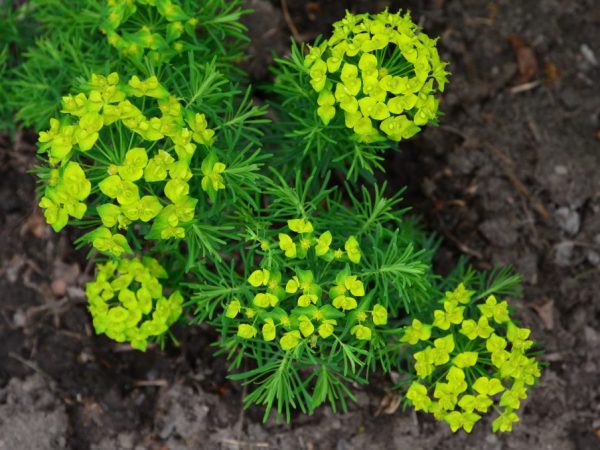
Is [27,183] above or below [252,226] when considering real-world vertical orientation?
below

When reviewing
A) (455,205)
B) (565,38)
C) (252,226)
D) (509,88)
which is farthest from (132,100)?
(565,38)

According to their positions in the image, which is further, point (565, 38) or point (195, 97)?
point (565, 38)

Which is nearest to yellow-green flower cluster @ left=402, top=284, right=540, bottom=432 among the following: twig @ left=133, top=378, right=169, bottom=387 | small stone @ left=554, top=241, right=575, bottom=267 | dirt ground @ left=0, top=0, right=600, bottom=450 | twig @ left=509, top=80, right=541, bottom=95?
dirt ground @ left=0, top=0, right=600, bottom=450

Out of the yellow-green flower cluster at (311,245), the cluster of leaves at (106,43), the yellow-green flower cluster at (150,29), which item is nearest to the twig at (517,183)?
the cluster of leaves at (106,43)

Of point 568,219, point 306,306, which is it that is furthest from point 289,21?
point 306,306

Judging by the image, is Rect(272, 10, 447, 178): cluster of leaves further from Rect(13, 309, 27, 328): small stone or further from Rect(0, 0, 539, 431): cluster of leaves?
Rect(13, 309, 27, 328): small stone

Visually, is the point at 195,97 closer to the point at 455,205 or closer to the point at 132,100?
the point at 132,100

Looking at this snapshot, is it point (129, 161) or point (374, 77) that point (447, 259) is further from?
point (129, 161)
